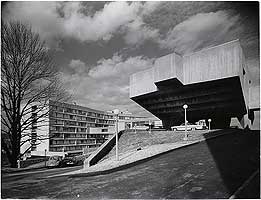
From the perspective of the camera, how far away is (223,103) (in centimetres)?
1129

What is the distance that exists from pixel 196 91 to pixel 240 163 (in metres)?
7.29

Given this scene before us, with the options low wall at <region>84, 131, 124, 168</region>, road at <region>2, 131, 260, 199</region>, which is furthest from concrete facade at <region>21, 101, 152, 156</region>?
road at <region>2, 131, 260, 199</region>

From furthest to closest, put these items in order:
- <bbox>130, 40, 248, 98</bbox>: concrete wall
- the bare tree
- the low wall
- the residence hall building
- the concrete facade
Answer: the residence hall building
the concrete facade
<bbox>130, 40, 248, 98</bbox>: concrete wall
the low wall
the bare tree

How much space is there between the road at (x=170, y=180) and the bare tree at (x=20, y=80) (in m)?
1.41

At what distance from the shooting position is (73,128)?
42.6ft

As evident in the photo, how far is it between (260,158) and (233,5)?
3.41 m

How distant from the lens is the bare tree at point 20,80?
221 inches

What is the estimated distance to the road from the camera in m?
3.67

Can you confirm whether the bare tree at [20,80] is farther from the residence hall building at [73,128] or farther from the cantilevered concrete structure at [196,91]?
the cantilevered concrete structure at [196,91]

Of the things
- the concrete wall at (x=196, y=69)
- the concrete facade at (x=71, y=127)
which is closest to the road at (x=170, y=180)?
the concrete facade at (x=71, y=127)

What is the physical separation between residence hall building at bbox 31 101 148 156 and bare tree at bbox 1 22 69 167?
40.4 inches

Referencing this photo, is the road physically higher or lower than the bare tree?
lower

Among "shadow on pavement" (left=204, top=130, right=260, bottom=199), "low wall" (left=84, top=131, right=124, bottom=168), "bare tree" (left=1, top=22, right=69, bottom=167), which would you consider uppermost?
"bare tree" (left=1, top=22, right=69, bottom=167)

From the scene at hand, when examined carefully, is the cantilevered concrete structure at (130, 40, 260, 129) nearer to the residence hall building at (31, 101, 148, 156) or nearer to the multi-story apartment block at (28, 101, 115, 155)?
the residence hall building at (31, 101, 148, 156)
